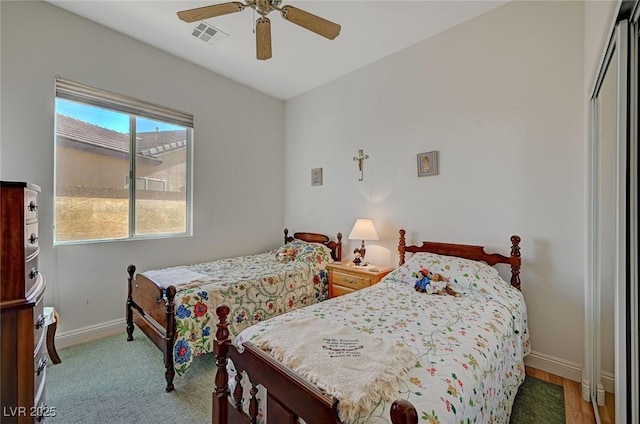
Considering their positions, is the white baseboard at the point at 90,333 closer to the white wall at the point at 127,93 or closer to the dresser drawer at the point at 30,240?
the white wall at the point at 127,93

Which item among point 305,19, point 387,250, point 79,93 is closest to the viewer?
point 305,19

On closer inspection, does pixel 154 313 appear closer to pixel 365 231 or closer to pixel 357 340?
pixel 357 340

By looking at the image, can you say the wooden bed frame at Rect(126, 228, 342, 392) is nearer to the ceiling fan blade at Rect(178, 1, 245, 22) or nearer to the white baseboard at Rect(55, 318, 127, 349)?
the white baseboard at Rect(55, 318, 127, 349)

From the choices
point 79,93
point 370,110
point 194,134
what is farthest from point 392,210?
point 79,93

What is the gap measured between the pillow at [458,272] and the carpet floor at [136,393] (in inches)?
30.8

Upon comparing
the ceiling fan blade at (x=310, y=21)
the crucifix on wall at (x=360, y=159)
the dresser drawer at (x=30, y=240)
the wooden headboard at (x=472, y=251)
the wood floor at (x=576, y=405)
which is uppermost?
the ceiling fan blade at (x=310, y=21)

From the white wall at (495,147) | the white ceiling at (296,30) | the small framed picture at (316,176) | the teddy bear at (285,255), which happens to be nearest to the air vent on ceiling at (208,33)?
the white ceiling at (296,30)

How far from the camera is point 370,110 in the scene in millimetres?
3438

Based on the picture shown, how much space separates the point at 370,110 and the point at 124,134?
2854mm

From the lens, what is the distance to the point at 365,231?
316 cm

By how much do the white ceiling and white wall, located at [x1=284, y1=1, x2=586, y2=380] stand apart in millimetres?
192

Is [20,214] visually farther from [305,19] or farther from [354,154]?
[354,154]

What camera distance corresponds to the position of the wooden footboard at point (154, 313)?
205cm

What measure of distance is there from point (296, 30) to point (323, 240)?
2519 mm
